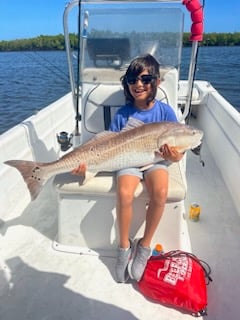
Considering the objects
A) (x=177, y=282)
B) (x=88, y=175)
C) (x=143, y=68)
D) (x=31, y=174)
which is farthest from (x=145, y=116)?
(x=177, y=282)

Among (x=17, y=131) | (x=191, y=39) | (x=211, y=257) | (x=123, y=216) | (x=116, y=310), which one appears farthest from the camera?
(x=17, y=131)

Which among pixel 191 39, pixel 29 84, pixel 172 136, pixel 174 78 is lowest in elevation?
pixel 29 84

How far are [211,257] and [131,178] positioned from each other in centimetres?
95

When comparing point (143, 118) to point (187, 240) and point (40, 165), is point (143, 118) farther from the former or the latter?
point (187, 240)

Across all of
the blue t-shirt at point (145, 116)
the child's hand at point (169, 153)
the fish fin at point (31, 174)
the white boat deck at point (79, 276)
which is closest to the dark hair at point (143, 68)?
the blue t-shirt at point (145, 116)

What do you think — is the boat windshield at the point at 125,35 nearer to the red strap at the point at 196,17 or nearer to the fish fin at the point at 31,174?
the red strap at the point at 196,17

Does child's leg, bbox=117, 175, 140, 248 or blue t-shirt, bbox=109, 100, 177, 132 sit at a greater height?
blue t-shirt, bbox=109, 100, 177, 132

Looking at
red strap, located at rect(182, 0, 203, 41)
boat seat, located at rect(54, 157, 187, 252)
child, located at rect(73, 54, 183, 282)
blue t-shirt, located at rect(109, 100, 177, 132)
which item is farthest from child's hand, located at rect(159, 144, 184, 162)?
red strap, located at rect(182, 0, 203, 41)

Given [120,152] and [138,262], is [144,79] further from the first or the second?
[138,262]

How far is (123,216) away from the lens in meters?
2.33

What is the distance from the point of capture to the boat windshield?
332 centimetres

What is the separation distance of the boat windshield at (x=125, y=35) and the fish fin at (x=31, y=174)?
136cm

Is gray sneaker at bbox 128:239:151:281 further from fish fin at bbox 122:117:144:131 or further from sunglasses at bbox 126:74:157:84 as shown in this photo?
sunglasses at bbox 126:74:157:84

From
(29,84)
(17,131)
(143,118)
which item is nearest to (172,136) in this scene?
(143,118)
